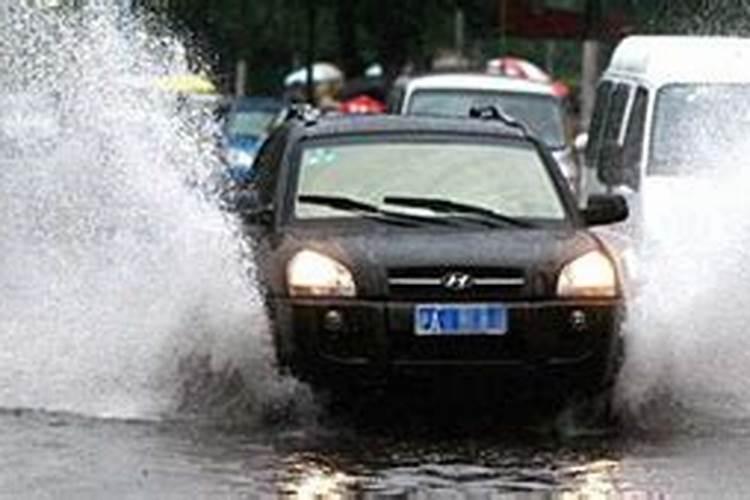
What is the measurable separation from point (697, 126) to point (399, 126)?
3944 millimetres

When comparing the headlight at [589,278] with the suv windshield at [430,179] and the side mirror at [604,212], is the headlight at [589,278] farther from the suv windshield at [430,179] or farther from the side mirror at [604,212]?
the side mirror at [604,212]

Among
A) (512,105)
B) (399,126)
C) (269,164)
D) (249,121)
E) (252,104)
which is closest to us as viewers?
(399,126)

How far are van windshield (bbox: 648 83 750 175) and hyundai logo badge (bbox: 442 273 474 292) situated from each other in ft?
15.4

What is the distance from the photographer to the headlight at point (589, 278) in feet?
38.4

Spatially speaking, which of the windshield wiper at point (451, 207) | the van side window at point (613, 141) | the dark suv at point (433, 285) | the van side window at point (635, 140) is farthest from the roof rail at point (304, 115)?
the van side window at point (613, 141)

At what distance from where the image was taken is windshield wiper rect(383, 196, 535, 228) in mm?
12391

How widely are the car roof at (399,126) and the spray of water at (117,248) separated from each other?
679 millimetres

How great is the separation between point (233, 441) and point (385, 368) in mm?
775

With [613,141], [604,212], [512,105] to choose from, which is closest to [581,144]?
[512,105]

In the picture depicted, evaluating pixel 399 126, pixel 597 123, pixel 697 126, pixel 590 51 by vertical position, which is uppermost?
pixel 399 126

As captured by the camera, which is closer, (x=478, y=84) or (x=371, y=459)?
(x=371, y=459)

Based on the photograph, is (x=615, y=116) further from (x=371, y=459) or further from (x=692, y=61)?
(x=371, y=459)

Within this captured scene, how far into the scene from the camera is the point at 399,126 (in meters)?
13.2

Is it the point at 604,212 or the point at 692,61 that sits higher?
the point at 604,212
